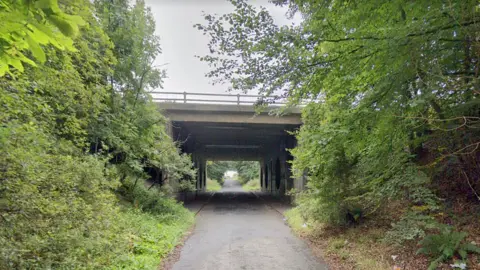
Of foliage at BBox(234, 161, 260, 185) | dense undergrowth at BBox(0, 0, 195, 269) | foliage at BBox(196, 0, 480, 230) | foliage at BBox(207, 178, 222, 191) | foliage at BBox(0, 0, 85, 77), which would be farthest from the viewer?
foliage at BBox(234, 161, 260, 185)

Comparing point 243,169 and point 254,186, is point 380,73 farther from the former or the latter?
point 243,169

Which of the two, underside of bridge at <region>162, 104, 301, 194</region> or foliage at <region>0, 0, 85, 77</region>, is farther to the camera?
underside of bridge at <region>162, 104, 301, 194</region>

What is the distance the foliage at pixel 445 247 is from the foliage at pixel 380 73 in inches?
21.9

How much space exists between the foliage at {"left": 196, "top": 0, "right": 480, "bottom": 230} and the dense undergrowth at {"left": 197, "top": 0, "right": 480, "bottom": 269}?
2cm

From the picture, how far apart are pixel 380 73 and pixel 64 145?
6.50 metres

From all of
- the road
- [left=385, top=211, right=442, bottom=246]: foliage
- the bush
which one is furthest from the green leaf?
[left=385, top=211, right=442, bottom=246]: foliage

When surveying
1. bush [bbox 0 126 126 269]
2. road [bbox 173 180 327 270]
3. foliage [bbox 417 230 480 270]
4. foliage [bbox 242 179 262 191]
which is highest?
bush [bbox 0 126 126 269]

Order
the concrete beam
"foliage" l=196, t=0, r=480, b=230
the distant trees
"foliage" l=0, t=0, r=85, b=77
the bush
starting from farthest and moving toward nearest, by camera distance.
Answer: the distant trees → the concrete beam → "foliage" l=196, t=0, r=480, b=230 → the bush → "foliage" l=0, t=0, r=85, b=77

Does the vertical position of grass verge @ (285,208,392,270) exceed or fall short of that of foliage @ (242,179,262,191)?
it exceeds it

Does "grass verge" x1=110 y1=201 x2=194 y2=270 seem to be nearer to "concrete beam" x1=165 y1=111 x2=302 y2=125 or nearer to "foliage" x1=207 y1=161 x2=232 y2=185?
"concrete beam" x1=165 y1=111 x2=302 y2=125

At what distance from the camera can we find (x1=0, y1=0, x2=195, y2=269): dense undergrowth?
5.36 feet

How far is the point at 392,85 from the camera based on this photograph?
498cm

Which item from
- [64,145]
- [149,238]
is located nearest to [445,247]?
[149,238]

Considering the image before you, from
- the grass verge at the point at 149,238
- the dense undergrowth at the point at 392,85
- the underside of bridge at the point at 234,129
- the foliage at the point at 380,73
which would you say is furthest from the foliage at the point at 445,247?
the underside of bridge at the point at 234,129
